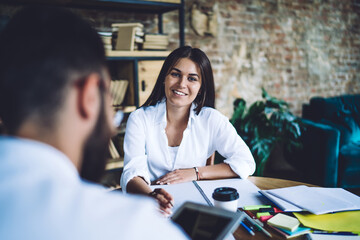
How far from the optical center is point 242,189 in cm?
120

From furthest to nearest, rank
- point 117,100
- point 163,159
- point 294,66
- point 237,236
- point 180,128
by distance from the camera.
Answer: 1. point 294,66
2. point 117,100
3. point 180,128
4. point 163,159
5. point 237,236

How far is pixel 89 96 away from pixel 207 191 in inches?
34.1

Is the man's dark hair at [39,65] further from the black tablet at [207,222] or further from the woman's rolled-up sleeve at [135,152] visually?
the woman's rolled-up sleeve at [135,152]

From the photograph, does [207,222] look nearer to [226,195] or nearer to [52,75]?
[226,195]

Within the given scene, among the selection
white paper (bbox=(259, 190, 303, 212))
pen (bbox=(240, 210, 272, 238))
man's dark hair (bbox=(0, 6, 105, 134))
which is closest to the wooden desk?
pen (bbox=(240, 210, 272, 238))

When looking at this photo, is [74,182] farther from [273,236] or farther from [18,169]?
A: [273,236]

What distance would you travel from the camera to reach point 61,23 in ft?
1.38

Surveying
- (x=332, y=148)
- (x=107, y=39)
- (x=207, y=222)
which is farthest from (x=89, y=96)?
(x=332, y=148)

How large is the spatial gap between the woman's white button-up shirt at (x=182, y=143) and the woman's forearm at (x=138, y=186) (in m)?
0.10

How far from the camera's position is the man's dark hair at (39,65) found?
0.39m

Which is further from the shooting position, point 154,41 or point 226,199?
point 154,41

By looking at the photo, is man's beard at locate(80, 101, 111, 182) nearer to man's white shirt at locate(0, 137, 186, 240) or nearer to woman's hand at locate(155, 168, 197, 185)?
man's white shirt at locate(0, 137, 186, 240)

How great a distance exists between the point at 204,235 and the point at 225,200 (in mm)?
280

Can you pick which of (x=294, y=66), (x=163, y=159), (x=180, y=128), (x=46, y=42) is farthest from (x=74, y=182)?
(x=294, y=66)
